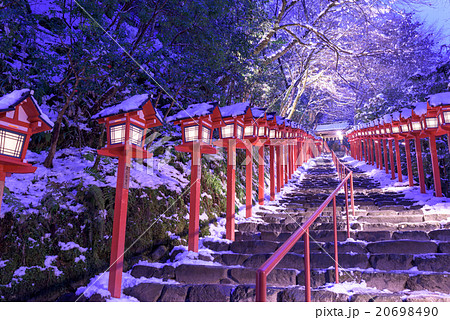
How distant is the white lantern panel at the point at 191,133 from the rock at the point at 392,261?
3477mm

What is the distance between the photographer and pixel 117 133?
417 cm

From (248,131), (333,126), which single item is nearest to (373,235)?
(248,131)

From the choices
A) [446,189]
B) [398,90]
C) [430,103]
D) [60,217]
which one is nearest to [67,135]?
[60,217]

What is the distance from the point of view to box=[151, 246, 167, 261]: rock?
4.92 metres

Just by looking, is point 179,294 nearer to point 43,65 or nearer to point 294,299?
point 294,299

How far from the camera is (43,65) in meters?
4.83

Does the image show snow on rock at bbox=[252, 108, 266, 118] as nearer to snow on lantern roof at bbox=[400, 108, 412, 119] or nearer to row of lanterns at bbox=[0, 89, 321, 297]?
row of lanterns at bbox=[0, 89, 321, 297]

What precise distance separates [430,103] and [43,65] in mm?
8984

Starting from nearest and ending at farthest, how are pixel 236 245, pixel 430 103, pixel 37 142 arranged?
pixel 236 245 → pixel 37 142 → pixel 430 103

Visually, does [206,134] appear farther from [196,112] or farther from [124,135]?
[124,135]

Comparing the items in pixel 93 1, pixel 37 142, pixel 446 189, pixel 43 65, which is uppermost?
pixel 93 1

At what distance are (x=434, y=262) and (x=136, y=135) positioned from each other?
15.2ft

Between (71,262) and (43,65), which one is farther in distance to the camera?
(43,65)

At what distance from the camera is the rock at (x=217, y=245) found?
18.0 feet
